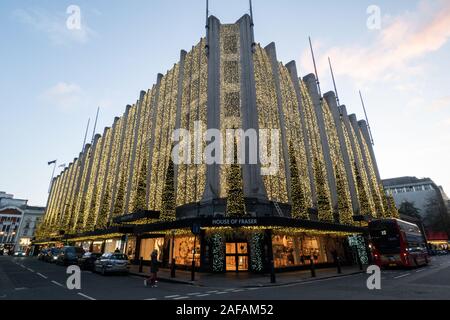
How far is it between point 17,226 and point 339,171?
373 feet

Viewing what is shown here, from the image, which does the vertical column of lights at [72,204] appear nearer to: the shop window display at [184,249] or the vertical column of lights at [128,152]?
the vertical column of lights at [128,152]

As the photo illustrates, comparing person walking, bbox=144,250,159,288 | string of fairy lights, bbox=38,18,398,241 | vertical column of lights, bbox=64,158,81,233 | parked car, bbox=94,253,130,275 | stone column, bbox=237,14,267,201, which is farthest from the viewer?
vertical column of lights, bbox=64,158,81,233

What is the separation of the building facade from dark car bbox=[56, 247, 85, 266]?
4.65 m

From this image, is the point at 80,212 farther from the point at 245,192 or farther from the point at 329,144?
the point at 329,144

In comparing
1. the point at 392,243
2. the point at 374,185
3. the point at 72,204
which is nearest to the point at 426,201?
the point at 374,185

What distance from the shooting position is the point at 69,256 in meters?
28.4

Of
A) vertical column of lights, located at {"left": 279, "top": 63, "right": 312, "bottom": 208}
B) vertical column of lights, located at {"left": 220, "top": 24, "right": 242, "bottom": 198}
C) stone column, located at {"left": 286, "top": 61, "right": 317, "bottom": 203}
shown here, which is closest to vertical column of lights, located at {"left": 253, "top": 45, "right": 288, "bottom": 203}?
vertical column of lights, located at {"left": 220, "top": 24, "right": 242, "bottom": 198}

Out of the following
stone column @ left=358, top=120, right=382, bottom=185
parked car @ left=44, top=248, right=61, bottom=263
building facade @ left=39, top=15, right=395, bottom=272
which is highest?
stone column @ left=358, top=120, right=382, bottom=185

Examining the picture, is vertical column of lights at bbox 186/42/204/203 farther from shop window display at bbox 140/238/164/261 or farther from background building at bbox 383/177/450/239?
background building at bbox 383/177/450/239

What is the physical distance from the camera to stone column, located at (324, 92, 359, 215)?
39406mm

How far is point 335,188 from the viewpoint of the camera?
34.9 m
